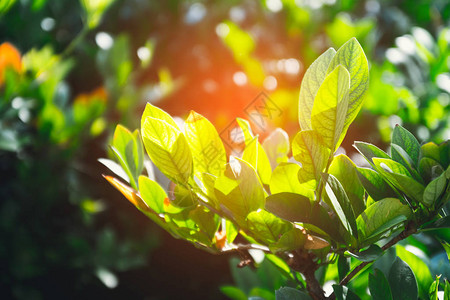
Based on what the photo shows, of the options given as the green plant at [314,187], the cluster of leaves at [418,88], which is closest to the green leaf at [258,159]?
the green plant at [314,187]

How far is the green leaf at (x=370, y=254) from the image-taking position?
18.9 inches

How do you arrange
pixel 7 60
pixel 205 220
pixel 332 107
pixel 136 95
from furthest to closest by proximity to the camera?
pixel 136 95 < pixel 7 60 < pixel 205 220 < pixel 332 107

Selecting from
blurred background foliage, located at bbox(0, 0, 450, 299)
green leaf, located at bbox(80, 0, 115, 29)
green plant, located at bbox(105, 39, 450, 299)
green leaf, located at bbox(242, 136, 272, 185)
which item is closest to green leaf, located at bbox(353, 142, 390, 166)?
green plant, located at bbox(105, 39, 450, 299)

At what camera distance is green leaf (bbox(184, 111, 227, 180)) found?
1.73ft

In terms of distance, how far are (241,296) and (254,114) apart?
32 centimetres

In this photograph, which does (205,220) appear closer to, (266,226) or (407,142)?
(266,226)

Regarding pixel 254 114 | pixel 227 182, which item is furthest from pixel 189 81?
pixel 227 182

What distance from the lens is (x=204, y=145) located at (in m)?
0.53

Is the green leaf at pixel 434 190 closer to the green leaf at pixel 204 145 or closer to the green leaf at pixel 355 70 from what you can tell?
the green leaf at pixel 355 70

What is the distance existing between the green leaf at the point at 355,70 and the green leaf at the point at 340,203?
0.26ft

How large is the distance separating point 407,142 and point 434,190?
3.5 inches

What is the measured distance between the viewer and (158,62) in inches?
71.4

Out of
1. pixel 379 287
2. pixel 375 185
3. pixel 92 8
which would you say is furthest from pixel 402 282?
pixel 92 8

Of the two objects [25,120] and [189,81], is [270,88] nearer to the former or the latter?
[189,81]
